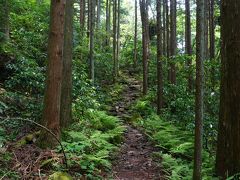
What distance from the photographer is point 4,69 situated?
37.7 feet

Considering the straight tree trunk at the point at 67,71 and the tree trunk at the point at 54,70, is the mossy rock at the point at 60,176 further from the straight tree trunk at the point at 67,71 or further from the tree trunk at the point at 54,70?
the straight tree trunk at the point at 67,71

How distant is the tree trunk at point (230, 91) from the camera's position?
6.14 metres

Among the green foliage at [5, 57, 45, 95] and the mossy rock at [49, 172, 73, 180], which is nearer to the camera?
the mossy rock at [49, 172, 73, 180]

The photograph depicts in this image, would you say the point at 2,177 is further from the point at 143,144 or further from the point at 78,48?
the point at 78,48

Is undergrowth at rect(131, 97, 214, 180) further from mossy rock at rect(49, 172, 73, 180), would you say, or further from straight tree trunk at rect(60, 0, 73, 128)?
straight tree trunk at rect(60, 0, 73, 128)

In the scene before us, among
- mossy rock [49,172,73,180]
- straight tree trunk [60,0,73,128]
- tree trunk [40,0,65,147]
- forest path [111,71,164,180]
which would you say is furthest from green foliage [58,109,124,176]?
mossy rock [49,172,73,180]

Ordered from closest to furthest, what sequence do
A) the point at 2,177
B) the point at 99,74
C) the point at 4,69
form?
the point at 2,177 < the point at 4,69 < the point at 99,74

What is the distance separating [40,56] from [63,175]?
354 inches

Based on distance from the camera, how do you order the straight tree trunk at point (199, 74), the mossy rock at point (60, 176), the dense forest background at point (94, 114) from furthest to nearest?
1. the dense forest background at point (94, 114)
2. the straight tree trunk at point (199, 74)
3. the mossy rock at point (60, 176)

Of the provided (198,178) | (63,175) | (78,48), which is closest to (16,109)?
(63,175)

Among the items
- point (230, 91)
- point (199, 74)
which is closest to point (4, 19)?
point (199, 74)

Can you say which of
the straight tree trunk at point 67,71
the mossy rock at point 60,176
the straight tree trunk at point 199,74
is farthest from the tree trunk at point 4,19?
the straight tree trunk at point 199,74

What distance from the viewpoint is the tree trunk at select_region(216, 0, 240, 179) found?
6141 mm

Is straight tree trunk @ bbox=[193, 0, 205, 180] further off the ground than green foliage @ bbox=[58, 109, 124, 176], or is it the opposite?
straight tree trunk @ bbox=[193, 0, 205, 180]
